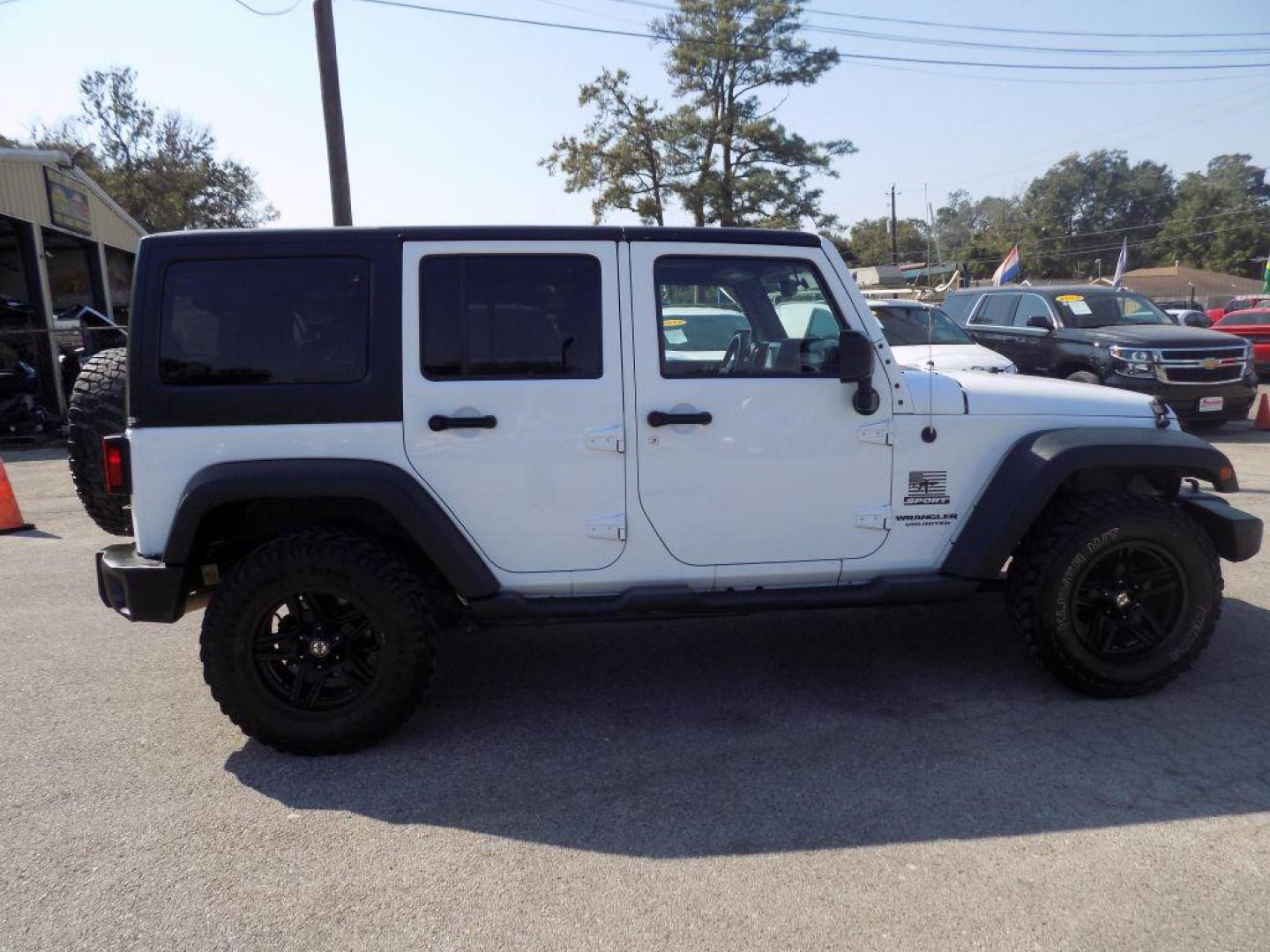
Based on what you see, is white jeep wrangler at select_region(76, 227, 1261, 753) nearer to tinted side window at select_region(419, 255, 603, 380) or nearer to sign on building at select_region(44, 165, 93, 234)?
tinted side window at select_region(419, 255, 603, 380)

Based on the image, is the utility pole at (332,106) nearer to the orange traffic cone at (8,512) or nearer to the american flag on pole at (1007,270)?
the orange traffic cone at (8,512)

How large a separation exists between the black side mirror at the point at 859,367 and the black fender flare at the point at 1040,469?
0.65 m

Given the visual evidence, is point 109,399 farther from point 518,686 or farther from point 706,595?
point 706,595

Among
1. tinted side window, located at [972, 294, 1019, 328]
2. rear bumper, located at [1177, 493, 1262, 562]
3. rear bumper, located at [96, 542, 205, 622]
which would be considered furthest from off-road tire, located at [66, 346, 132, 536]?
tinted side window, located at [972, 294, 1019, 328]

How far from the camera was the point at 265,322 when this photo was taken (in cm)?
351

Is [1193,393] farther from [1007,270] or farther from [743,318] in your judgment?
[743,318]

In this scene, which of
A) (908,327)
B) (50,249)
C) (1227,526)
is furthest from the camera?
(50,249)

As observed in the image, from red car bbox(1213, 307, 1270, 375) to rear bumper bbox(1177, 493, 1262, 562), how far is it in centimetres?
1531

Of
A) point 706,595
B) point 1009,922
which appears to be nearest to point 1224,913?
point 1009,922

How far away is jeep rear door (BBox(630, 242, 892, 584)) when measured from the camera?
363 cm

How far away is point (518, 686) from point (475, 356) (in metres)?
1.63

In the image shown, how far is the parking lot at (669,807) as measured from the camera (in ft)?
8.40

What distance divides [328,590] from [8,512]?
6.35 m

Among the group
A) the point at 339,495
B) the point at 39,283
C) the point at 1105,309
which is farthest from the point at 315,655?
the point at 39,283
